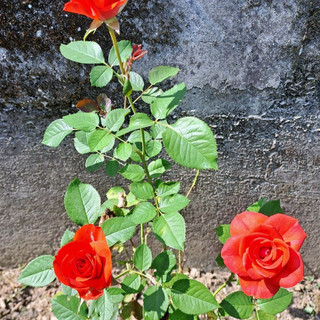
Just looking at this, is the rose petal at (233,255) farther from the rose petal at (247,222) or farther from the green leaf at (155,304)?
the green leaf at (155,304)

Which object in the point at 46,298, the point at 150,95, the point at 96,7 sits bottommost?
the point at 46,298

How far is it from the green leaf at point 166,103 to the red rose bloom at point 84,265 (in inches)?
12.0

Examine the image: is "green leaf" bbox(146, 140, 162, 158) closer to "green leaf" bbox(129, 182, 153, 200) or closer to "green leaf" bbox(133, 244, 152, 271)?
"green leaf" bbox(129, 182, 153, 200)

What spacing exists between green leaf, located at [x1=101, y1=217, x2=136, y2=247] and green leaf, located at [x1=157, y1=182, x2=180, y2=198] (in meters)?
0.13

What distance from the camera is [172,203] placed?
0.93 meters

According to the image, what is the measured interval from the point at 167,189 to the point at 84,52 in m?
0.41

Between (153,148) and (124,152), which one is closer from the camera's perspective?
(124,152)

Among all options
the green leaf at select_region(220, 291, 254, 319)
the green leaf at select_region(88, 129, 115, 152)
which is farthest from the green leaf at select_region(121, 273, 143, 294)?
the green leaf at select_region(88, 129, 115, 152)

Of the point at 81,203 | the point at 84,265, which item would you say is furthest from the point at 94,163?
the point at 84,265

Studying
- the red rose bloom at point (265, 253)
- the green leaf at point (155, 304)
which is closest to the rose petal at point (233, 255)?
the red rose bloom at point (265, 253)

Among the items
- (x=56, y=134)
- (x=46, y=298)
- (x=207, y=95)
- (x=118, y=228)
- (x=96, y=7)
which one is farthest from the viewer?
(x=46, y=298)

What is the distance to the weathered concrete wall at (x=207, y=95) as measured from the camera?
1.04 meters

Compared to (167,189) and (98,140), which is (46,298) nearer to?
(167,189)

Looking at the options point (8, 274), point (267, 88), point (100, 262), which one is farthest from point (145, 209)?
point (8, 274)
